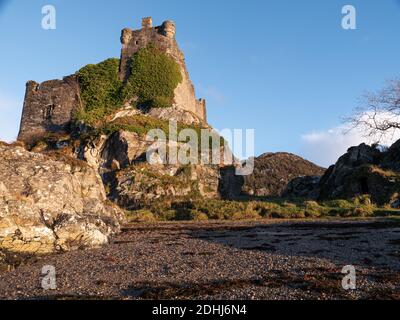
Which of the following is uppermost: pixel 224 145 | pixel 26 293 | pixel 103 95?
pixel 103 95

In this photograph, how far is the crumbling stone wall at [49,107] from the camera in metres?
51.8

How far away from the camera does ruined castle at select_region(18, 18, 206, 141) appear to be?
5200 cm

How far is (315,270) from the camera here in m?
11.0

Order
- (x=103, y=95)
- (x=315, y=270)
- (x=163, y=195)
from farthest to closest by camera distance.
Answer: (x=103, y=95) → (x=163, y=195) → (x=315, y=270)

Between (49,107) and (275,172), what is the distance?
36.5 metres

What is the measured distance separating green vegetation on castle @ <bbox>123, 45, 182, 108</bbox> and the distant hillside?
19.6 meters

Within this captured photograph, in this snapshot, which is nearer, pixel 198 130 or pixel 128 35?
pixel 198 130

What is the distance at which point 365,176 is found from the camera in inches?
1490

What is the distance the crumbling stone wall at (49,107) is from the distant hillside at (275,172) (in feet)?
92.6

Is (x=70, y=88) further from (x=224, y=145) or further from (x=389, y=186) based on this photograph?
(x=389, y=186)

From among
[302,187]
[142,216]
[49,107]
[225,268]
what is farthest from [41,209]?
[302,187]

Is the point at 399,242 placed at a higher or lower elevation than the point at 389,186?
lower
